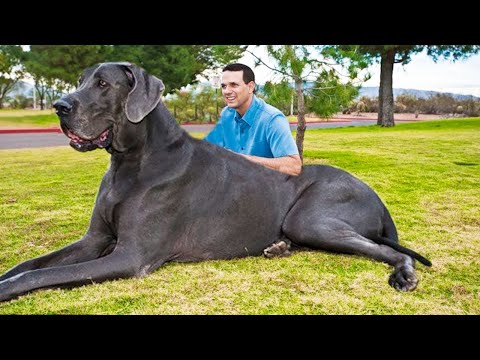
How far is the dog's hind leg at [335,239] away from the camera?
3.02 m

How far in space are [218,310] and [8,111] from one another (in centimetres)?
839

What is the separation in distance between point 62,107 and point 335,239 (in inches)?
67.8

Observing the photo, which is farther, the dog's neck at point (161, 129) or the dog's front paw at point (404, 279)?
the dog's neck at point (161, 129)

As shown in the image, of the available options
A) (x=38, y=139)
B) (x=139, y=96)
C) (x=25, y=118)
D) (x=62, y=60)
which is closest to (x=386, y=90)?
(x=139, y=96)

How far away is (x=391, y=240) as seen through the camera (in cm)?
321

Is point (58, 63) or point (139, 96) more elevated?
point (58, 63)

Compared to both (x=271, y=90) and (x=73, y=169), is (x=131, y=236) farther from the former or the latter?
(x=73, y=169)

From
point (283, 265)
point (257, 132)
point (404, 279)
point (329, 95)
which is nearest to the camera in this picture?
point (404, 279)

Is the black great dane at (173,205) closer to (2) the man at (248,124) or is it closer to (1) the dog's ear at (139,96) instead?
(1) the dog's ear at (139,96)

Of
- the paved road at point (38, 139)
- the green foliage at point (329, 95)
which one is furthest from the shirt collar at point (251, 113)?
the paved road at point (38, 139)

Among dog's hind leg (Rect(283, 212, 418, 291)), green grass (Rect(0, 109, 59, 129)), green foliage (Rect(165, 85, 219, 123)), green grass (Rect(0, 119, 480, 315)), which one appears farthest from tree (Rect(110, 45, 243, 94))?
dog's hind leg (Rect(283, 212, 418, 291))

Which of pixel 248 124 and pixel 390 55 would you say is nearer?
pixel 248 124

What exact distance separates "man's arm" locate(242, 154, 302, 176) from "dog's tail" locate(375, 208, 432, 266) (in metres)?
0.66

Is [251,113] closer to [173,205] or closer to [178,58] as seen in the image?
[173,205]
